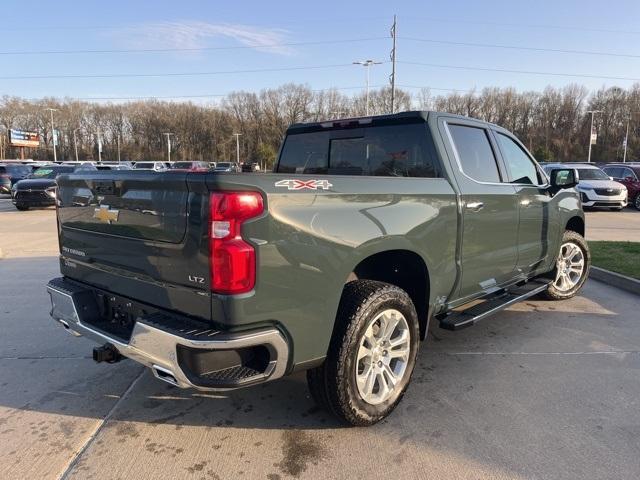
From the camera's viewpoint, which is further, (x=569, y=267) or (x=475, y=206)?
(x=569, y=267)

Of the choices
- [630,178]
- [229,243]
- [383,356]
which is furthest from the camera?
[630,178]

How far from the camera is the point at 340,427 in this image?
300 centimetres

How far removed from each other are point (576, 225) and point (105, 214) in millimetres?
5499

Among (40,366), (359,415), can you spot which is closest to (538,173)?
(359,415)

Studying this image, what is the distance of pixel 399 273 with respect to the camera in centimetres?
352

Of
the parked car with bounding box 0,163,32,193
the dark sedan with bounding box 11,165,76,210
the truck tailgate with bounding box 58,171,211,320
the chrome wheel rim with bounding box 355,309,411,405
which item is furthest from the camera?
the parked car with bounding box 0,163,32,193

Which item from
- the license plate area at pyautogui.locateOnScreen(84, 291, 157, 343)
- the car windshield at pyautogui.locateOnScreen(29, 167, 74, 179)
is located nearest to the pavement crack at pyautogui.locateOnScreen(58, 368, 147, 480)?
the license plate area at pyautogui.locateOnScreen(84, 291, 157, 343)

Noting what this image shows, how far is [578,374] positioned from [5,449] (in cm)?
397

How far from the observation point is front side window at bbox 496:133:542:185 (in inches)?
175

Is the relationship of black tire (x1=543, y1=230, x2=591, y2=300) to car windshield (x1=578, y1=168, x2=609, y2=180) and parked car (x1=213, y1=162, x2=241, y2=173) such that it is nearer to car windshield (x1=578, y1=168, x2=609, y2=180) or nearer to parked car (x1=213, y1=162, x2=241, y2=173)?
parked car (x1=213, y1=162, x2=241, y2=173)

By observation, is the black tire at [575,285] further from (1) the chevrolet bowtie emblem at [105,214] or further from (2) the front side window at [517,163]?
(1) the chevrolet bowtie emblem at [105,214]

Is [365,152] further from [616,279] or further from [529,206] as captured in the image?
[616,279]

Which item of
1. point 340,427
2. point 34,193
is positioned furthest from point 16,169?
point 340,427

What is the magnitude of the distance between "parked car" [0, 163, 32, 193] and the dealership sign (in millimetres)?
52324
